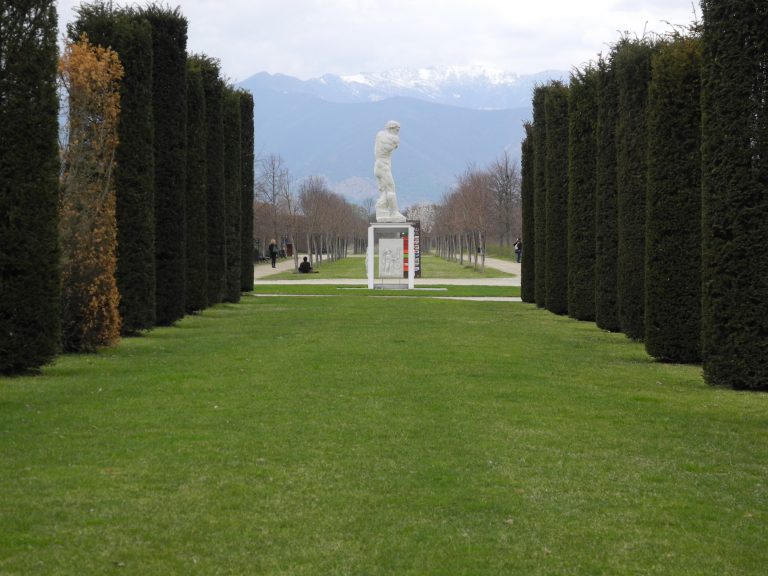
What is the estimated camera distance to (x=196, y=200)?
25.5 metres

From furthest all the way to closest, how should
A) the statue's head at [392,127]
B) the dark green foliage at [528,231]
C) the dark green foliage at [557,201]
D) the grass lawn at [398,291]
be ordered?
the statue's head at [392,127] → the grass lawn at [398,291] → the dark green foliage at [528,231] → the dark green foliage at [557,201]

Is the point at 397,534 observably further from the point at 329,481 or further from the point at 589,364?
the point at 589,364

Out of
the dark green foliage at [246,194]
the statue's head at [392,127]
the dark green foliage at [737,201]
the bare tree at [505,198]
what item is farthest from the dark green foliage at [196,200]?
the bare tree at [505,198]

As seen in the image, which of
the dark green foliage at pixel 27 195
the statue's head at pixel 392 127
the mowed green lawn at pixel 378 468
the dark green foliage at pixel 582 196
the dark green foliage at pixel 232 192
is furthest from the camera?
the statue's head at pixel 392 127

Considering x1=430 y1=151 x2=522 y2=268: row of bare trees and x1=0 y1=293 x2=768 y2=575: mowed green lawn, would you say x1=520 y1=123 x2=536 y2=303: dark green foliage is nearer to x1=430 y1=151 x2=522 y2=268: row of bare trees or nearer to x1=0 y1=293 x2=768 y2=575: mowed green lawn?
x1=0 y1=293 x2=768 y2=575: mowed green lawn

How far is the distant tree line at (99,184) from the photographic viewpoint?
13883 mm

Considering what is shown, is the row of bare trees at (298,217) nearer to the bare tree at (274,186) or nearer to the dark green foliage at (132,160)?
the bare tree at (274,186)

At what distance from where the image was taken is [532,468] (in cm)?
827

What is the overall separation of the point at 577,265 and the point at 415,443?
1637cm

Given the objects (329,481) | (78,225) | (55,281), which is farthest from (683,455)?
(78,225)

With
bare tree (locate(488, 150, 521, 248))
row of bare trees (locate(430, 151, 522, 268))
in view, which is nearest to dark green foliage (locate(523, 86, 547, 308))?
row of bare trees (locate(430, 151, 522, 268))

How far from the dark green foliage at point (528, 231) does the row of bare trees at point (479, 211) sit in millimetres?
26244

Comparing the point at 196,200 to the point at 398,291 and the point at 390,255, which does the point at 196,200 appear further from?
the point at 390,255

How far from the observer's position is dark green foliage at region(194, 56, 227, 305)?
29188 mm
